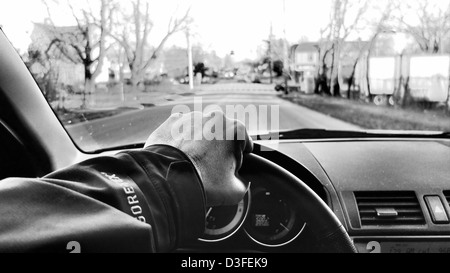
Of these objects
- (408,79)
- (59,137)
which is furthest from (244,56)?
(408,79)

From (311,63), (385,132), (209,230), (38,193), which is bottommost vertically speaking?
(209,230)

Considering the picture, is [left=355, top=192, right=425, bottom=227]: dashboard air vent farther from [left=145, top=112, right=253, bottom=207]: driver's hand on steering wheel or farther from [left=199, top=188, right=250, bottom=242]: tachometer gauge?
[left=145, top=112, right=253, bottom=207]: driver's hand on steering wheel

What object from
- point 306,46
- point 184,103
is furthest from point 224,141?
point 306,46

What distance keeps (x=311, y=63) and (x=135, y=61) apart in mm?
1178

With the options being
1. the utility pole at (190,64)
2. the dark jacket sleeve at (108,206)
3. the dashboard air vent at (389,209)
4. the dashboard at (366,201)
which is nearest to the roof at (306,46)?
the dashboard at (366,201)

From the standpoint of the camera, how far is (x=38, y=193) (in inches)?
35.3

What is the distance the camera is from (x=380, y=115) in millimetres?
3373

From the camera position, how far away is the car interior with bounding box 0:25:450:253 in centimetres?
201

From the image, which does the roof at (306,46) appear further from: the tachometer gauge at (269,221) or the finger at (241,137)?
the finger at (241,137)

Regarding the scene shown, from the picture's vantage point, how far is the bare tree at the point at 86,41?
257 cm
